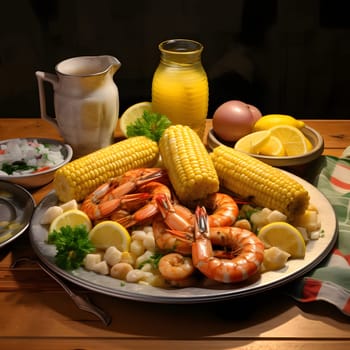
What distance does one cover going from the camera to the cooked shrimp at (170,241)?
44.4 inches

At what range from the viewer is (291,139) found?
160 cm

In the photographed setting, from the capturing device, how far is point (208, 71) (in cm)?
215

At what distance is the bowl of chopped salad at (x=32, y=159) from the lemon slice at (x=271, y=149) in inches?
21.0

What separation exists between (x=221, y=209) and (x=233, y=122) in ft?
1.57

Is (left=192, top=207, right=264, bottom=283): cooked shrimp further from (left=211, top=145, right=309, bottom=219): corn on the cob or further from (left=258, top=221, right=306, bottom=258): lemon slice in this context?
(left=211, top=145, right=309, bottom=219): corn on the cob

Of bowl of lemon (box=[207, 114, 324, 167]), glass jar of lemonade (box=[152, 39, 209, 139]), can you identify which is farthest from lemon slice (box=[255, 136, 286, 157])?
glass jar of lemonade (box=[152, 39, 209, 139])

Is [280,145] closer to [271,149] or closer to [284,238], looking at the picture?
[271,149]

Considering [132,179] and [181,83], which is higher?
[181,83]

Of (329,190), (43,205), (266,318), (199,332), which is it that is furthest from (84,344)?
(329,190)

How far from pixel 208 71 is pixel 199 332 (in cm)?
132

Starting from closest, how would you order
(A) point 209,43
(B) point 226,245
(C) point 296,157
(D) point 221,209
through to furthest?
(B) point 226,245, (D) point 221,209, (C) point 296,157, (A) point 209,43

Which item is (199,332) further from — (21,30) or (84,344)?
(21,30)

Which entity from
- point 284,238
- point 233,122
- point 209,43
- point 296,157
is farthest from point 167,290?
point 209,43

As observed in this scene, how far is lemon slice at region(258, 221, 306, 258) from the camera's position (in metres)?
1.14
